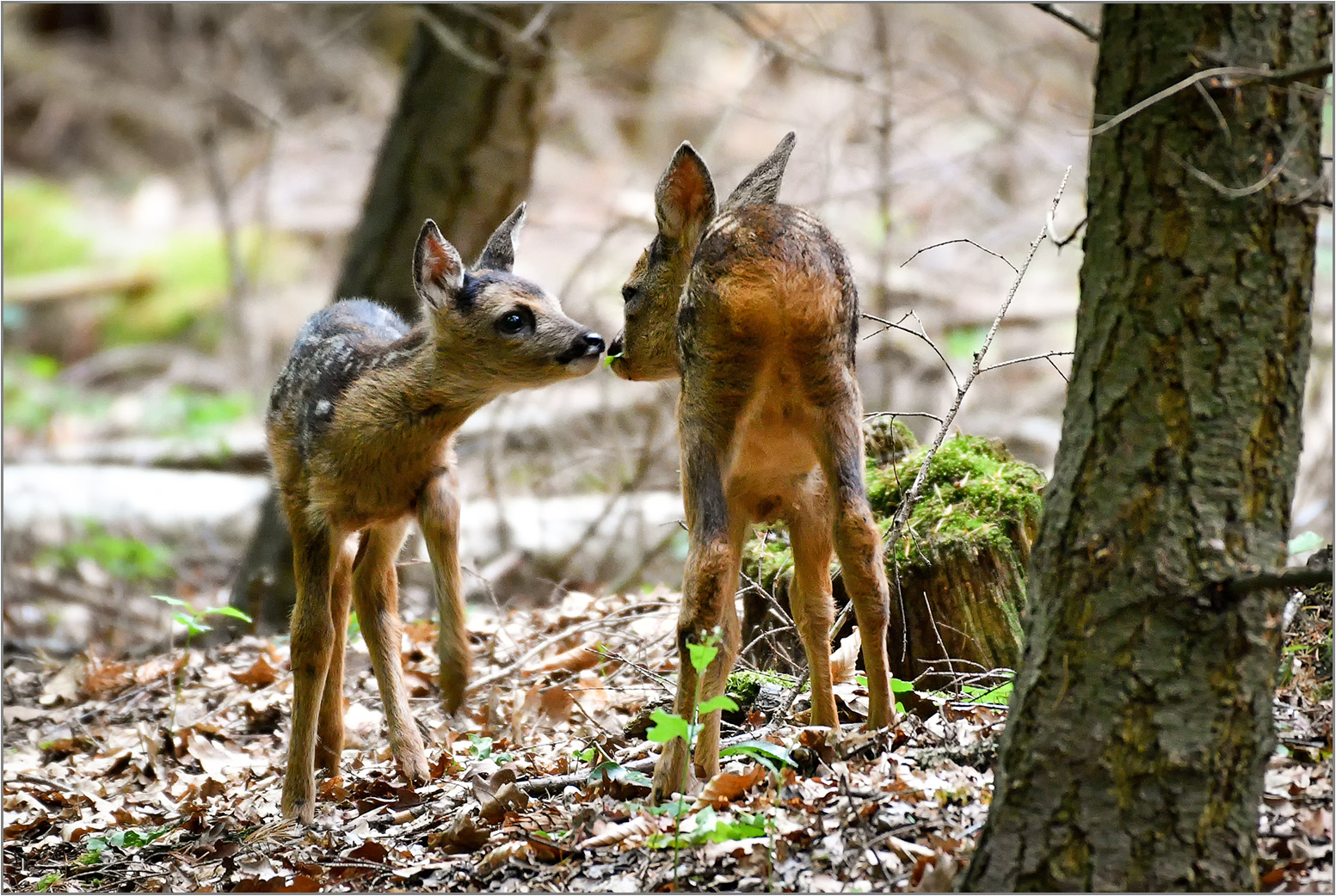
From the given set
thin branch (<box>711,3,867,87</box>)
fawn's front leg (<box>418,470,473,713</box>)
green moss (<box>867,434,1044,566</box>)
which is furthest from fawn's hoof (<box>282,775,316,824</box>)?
thin branch (<box>711,3,867,87</box>)

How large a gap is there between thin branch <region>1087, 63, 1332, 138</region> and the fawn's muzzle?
2.87 m

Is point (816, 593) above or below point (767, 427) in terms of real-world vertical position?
below

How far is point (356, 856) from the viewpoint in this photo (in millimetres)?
4656

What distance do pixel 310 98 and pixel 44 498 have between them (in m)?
12.7

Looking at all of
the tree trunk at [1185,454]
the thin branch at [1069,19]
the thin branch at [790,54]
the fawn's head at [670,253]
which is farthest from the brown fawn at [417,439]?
the thin branch at [790,54]

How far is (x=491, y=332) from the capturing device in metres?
5.74

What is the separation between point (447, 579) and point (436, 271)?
4.57ft

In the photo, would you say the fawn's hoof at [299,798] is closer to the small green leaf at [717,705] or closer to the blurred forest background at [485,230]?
the small green leaf at [717,705]

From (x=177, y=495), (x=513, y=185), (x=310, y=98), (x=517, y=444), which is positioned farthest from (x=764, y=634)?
(x=310, y=98)

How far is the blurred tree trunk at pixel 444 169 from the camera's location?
951cm

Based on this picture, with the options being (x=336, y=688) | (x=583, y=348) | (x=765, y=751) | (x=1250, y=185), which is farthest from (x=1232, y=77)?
(x=336, y=688)

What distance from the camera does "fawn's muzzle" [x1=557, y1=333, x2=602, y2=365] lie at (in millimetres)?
5691

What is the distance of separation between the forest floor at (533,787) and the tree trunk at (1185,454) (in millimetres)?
498

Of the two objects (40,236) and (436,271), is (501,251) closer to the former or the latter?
(436,271)
